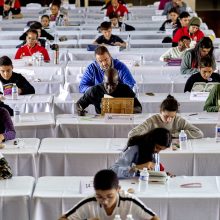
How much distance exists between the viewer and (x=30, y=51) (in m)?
10.6

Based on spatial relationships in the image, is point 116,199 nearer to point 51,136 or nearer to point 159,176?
point 159,176

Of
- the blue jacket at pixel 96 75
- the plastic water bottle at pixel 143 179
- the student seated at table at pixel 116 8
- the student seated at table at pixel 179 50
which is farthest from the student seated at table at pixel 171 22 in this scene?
the plastic water bottle at pixel 143 179

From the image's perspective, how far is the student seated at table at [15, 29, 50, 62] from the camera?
10.5 m

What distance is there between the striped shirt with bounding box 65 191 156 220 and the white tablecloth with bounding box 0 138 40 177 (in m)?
1.61

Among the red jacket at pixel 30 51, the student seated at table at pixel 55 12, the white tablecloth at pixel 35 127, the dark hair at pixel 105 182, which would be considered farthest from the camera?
the student seated at table at pixel 55 12

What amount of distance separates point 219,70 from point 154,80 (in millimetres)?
1000

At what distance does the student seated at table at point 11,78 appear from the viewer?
824 cm

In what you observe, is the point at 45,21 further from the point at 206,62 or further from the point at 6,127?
the point at 6,127

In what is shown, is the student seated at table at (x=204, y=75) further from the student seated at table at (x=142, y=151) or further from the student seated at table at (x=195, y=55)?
the student seated at table at (x=142, y=151)

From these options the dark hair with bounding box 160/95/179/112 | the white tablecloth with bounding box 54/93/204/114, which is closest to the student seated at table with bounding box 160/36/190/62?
the white tablecloth with bounding box 54/93/204/114

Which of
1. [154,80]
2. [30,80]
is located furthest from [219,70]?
[30,80]

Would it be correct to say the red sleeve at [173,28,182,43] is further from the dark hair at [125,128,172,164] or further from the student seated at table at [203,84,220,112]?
the dark hair at [125,128,172,164]

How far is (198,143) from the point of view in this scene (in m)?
6.79

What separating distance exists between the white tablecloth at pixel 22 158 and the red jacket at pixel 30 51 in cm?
407
